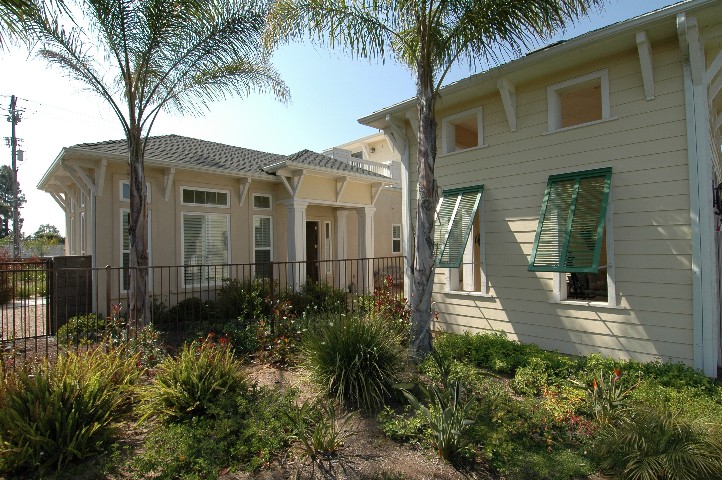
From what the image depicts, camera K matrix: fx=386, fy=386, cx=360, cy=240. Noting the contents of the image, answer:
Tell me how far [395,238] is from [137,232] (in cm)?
1143

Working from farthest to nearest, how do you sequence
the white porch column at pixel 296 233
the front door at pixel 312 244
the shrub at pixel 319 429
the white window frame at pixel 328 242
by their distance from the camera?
the white window frame at pixel 328 242, the front door at pixel 312 244, the white porch column at pixel 296 233, the shrub at pixel 319 429

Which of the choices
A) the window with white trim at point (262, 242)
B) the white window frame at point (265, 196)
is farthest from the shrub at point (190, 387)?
the white window frame at point (265, 196)

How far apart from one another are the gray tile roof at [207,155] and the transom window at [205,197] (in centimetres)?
75

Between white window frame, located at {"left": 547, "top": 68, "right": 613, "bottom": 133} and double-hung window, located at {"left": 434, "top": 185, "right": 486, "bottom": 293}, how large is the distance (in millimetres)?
1588

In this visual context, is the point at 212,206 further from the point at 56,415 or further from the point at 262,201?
the point at 56,415

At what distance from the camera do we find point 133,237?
6301mm

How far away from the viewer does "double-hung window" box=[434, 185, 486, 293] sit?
7.01 m

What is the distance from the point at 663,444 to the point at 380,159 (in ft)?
68.1

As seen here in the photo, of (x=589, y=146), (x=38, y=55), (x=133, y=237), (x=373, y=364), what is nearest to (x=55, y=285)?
(x=133, y=237)

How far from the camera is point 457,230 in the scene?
285 inches

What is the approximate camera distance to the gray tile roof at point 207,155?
913 centimetres

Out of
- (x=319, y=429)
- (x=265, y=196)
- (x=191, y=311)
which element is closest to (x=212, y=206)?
(x=265, y=196)

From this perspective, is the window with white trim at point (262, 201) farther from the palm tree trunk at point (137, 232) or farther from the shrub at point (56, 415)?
the shrub at point (56, 415)

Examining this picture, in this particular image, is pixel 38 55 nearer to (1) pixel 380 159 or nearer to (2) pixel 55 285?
(2) pixel 55 285
